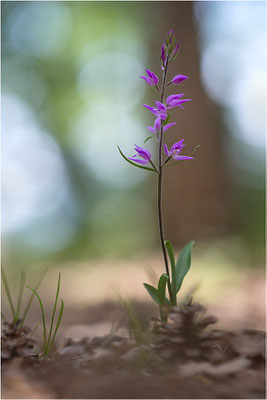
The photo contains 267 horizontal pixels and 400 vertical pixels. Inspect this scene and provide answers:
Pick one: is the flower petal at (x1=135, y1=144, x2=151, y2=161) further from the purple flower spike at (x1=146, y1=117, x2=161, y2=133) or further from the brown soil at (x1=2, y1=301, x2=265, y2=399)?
the brown soil at (x1=2, y1=301, x2=265, y2=399)

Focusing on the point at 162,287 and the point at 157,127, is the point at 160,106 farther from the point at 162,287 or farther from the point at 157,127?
the point at 162,287

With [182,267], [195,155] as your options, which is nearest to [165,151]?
[182,267]

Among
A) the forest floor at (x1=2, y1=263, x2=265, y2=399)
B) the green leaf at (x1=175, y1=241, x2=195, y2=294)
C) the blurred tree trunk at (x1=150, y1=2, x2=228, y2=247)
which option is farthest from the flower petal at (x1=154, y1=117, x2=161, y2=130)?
the blurred tree trunk at (x1=150, y1=2, x2=228, y2=247)

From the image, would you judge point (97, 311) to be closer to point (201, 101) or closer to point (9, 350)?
point (9, 350)

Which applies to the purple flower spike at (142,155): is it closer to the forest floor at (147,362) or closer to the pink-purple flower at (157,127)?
the pink-purple flower at (157,127)

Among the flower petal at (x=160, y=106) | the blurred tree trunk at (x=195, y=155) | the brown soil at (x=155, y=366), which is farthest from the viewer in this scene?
the blurred tree trunk at (x=195, y=155)

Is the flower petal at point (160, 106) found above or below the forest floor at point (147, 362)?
above

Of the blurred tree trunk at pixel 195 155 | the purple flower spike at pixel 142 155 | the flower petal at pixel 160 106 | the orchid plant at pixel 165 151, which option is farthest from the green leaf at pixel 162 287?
the blurred tree trunk at pixel 195 155
